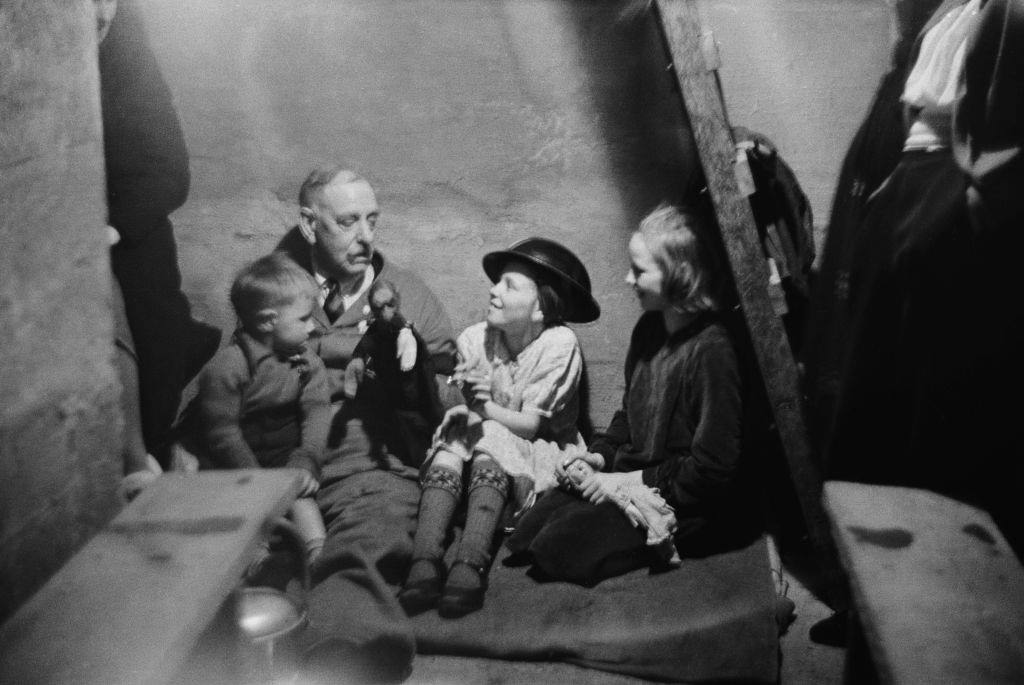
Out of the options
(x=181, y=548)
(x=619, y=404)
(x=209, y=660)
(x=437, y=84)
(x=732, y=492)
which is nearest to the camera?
(x=181, y=548)

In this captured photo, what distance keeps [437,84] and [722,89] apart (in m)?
1.08

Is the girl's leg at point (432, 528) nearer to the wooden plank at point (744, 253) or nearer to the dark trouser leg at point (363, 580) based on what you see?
the dark trouser leg at point (363, 580)

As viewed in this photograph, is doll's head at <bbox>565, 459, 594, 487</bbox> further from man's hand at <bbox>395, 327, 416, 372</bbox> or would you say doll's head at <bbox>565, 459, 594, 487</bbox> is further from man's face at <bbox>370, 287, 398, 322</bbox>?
man's face at <bbox>370, 287, 398, 322</bbox>

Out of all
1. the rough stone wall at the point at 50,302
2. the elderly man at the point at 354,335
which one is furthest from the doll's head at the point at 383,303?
the rough stone wall at the point at 50,302

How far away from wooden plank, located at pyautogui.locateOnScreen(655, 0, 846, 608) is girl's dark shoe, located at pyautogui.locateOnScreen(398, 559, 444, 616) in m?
1.32

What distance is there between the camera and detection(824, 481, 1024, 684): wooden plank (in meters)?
1.86

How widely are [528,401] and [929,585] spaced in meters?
2.06

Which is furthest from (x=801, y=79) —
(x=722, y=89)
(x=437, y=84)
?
(x=437, y=84)

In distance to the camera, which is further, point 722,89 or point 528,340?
point 528,340

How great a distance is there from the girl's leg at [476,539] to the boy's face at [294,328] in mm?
892

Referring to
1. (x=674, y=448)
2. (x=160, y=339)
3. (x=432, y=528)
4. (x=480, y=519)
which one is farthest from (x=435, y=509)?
(x=160, y=339)

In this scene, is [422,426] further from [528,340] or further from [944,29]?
[944,29]

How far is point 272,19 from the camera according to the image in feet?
13.0

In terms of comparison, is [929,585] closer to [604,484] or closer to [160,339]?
[604,484]
